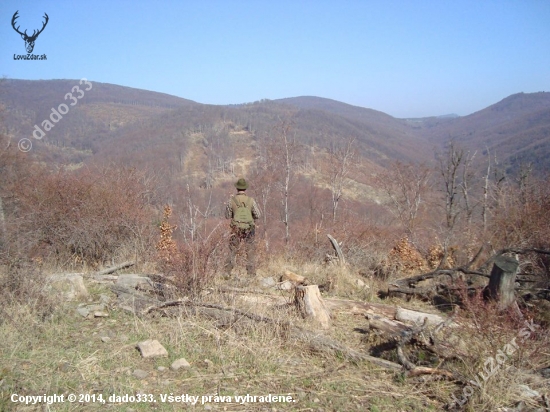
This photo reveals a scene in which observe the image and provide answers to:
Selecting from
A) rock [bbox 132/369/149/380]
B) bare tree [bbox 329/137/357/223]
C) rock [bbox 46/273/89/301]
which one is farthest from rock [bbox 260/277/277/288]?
bare tree [bbox 329/137/357/223]

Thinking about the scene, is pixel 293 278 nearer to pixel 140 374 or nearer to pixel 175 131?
pixel 140 374

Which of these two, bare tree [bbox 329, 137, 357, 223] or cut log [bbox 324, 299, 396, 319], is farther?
bare tree [bbox 329, 137, 357, 223]

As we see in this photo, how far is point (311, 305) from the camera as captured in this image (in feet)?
14.1

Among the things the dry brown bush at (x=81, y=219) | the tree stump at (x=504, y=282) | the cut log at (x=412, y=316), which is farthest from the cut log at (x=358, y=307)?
the dry brown bush at (x=81, y=219)

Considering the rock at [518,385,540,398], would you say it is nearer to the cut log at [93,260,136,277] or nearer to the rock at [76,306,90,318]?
the rock at [76,306,90,318]

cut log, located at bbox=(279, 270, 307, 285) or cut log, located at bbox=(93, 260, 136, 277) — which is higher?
cut log, located at bbox=(93, 260, 136, 277)

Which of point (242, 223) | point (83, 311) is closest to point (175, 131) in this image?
point (242, 223)

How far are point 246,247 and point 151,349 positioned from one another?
8.98 feet

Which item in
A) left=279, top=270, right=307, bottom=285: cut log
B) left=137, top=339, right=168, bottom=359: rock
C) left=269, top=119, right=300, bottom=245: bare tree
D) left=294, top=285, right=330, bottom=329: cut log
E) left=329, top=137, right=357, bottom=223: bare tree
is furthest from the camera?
left=329, top=137, right=357, bottom=223: bare tree

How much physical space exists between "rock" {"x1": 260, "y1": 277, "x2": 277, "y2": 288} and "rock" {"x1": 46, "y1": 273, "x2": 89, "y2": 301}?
241 cm

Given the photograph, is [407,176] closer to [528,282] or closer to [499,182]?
[499,182]

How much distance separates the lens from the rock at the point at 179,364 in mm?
3268

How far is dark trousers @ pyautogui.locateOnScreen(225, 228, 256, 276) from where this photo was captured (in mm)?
5652

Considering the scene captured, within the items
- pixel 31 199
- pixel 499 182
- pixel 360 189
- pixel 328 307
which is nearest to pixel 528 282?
pixel 328 307
